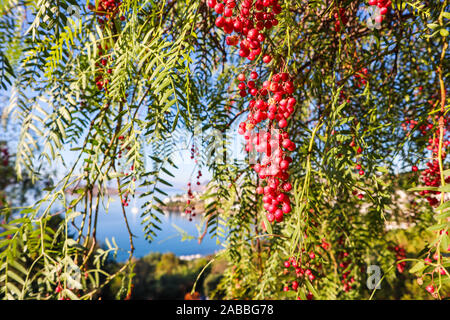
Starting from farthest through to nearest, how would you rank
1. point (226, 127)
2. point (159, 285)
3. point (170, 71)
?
point (159, 285) < point (226, 127) < point (170, 71)

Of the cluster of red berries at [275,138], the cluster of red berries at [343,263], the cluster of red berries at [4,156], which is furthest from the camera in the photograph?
the cluster of red berries at [4,156]

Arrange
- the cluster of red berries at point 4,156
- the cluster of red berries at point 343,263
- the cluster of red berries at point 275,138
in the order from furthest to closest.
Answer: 1. the cluster of red berries at point 4,156
2. the cluster of red berries at point 343,263
3. the cluster of red berries at point 275,138

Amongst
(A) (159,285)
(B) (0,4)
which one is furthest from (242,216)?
(A) (159,285)

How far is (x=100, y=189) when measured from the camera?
540mm

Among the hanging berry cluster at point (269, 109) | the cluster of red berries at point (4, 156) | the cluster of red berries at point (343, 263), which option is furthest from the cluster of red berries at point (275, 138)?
the cluster of red berries at point (4, 156)

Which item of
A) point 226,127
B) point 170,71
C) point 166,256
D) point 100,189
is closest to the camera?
point 170,71

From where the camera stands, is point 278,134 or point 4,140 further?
point 4,140

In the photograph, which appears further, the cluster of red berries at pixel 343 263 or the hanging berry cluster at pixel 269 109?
the cluster of red berries at pixel 343 263

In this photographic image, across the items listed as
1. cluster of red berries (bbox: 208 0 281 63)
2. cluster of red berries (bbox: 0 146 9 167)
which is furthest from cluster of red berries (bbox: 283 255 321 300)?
cluster of red berries (bbox: 0 146 9 167)

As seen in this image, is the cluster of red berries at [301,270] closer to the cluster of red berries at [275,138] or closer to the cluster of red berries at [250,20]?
the cluster of red berries at [275,138]

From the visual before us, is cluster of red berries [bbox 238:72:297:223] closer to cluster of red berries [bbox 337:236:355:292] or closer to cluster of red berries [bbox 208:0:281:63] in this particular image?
cluster of red berries [bbox 208:0:281:63]

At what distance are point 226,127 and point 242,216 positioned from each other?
0.81ft
